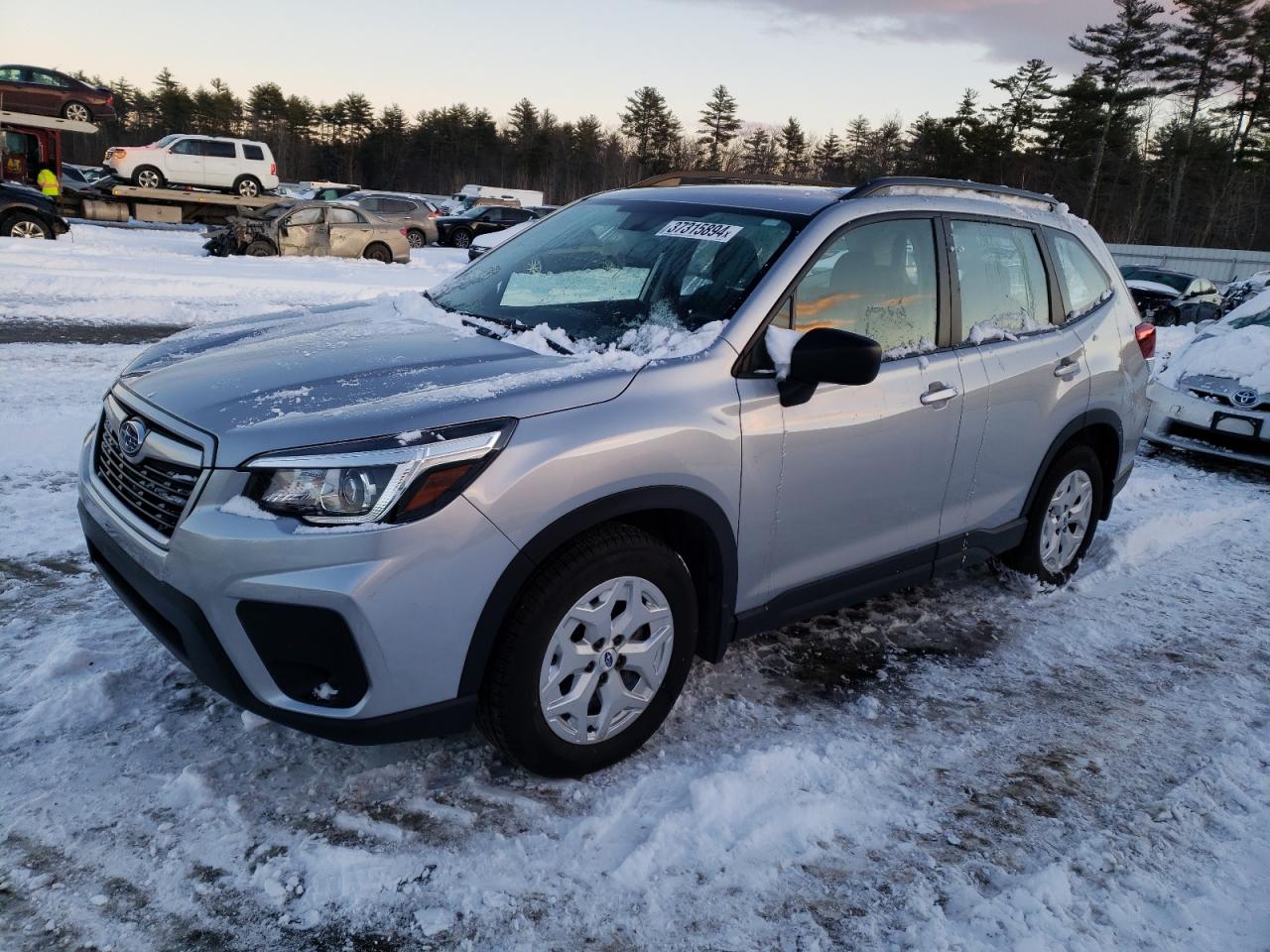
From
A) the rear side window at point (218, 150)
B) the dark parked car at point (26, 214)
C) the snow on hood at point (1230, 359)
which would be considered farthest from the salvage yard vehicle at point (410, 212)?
the snow on hood at point (1230, 359)

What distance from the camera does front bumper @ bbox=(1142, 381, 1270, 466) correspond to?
7.35 metres

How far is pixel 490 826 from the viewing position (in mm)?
2666

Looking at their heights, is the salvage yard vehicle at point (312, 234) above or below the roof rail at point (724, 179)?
below

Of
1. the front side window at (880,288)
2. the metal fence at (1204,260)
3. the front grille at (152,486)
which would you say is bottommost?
the metal fence at (1204,260)

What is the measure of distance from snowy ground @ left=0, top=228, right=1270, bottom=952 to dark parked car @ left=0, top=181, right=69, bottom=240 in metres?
15.7

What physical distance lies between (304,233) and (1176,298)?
20.9 meters

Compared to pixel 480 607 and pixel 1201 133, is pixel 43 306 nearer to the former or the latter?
pixel 480 607

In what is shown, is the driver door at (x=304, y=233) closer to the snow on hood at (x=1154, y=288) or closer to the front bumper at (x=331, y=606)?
the front bumper at (x=331, y=606)

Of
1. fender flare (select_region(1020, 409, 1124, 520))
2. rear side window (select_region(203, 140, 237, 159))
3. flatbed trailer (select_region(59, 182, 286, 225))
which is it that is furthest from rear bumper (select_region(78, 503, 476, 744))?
rear side window (select_region(203, 140, 237, 159))

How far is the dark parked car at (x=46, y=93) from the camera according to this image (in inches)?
819

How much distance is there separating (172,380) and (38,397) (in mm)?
4776

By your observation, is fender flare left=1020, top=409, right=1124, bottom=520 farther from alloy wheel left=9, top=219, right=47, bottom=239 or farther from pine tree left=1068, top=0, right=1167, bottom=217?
pine tree left=1068, top=0, right=1167, bottom=217

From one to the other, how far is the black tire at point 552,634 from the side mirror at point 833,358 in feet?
2.40

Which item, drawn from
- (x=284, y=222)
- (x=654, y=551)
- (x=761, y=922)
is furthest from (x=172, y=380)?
(x=284, y=222)
